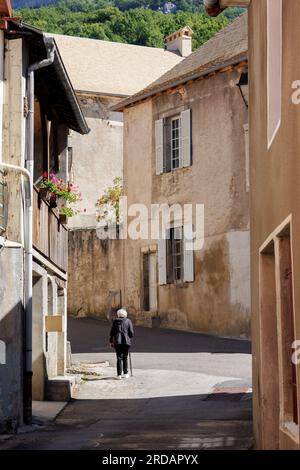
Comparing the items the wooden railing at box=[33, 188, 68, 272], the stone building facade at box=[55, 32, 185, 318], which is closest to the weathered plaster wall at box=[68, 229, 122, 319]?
the stone building facade at box=[55, 32, 185, 318]

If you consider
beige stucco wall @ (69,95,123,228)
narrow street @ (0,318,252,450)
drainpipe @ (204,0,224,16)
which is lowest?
narrow street @ (0,318,252,450)

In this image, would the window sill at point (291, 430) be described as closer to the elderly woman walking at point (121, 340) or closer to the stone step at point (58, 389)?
the stone step at point (58, 389)

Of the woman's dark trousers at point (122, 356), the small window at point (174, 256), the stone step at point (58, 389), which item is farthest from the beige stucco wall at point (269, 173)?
the small window at point (174, 256)

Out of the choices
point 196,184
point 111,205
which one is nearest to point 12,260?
point 196,184

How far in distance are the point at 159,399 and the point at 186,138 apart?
11536 mm

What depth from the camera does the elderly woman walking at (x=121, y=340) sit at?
18.8 metres

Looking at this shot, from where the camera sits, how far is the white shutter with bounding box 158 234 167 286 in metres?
26.9

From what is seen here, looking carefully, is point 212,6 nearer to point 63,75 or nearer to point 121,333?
point 63,75

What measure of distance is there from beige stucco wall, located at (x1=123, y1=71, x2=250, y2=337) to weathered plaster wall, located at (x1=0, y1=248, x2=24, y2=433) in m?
10.9

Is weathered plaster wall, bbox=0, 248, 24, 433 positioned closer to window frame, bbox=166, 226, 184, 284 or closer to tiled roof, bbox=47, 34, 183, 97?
window frame, bbox=166, 226, 184, 284

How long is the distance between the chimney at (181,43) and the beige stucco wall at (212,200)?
713 inches

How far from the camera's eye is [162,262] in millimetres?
26953

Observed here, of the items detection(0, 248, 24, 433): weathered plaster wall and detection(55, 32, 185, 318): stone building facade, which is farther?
detection(55, 32, 185, 318): stone building facade
